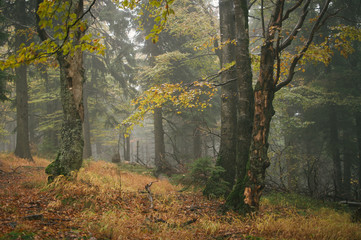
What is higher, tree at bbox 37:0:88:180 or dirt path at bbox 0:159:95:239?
tree at bbox 37:0:88:180

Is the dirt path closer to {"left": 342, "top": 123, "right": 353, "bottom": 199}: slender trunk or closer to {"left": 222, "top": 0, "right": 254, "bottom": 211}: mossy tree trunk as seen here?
{"left": 222, "top": 0, "right": 254, "bottom": 211}: mossy tree trunk

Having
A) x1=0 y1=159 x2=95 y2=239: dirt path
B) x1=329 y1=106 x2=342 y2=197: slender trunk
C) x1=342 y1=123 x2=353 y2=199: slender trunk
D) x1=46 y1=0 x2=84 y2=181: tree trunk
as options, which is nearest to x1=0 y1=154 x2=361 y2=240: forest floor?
x1=0 y1=159 x2=95 y2=239: dirt path

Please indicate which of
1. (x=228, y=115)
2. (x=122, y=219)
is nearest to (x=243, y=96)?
(x=228, y=115)

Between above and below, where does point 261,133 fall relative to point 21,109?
below

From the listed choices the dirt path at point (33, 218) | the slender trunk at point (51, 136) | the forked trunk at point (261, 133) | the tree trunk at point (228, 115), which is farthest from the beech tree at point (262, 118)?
the slender trunk at point (51, 136)

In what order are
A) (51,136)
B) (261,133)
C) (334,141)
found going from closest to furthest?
(261,133), (334,141), (51,136)

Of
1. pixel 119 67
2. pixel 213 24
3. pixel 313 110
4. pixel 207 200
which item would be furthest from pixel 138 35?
pixel 207 200

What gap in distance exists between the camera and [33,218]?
4254 millimetres

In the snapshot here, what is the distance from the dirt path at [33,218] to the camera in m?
3.41

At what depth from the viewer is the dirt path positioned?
11.2 ft

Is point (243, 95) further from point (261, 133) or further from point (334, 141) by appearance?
point (334, 141)

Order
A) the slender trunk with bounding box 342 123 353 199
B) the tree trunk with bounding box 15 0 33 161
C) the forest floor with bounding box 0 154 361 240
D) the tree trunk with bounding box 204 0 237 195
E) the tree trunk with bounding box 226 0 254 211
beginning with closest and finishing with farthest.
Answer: the forest floor with bounding box 0 154 361 240 < the tree trunk with bounding box 226 0 254 211 < the tree trunk with bounding box 204 0 237 195 < the tree trunk with bounding box 15 0 33 161 < the slender trunk with bounding box 342 123 353 199

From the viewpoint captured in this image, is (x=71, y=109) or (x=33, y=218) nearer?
(x=33, y=218)

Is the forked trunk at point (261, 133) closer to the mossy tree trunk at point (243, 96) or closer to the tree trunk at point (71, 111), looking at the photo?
the mossy tree trunk at point (243, 96)
